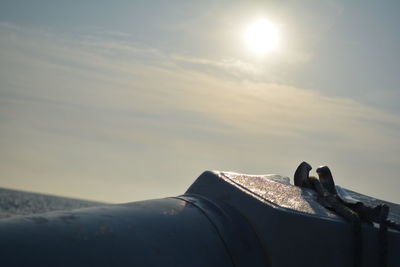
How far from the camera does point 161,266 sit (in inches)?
82.3

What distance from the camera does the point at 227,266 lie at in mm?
2295

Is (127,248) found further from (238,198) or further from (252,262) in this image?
(238,198)

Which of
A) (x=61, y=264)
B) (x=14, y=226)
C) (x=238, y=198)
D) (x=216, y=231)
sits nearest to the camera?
(x=61, y=264)

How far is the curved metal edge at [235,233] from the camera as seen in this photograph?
7.73 feet

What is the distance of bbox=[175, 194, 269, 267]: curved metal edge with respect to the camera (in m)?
2.36

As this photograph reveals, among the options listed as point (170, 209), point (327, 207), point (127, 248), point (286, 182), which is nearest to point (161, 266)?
point (127, 248)

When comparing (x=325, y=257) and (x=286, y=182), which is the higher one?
(x=286, y=182)

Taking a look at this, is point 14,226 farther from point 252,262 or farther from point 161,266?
point 252,262

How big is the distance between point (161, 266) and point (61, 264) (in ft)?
1.31

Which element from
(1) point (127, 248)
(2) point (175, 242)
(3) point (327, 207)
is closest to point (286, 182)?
(3) point (327, 207)

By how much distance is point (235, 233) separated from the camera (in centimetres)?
246

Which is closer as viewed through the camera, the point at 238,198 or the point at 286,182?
the point at 238,198

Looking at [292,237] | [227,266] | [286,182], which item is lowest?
[227,266]

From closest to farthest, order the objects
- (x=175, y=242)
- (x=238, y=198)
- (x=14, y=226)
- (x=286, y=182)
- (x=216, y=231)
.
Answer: (x=14, y=226) < (x=175, y=242) < (x=216, y=231) < (x=238, y=198) < (x=286, y=182)
